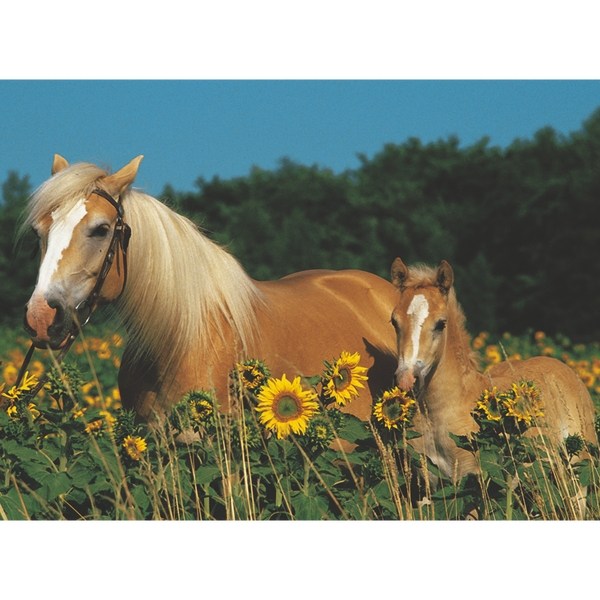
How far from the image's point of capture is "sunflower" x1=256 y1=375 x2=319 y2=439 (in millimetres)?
2961

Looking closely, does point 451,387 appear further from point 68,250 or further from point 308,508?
point 68,250

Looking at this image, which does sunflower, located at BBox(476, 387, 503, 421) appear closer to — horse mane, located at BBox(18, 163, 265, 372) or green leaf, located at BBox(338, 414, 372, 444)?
green leaf, located at BBox(338, 414, 372, 444)

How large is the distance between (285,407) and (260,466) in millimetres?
362

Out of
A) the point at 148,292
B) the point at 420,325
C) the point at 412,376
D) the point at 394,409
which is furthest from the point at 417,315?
the point at 148,292

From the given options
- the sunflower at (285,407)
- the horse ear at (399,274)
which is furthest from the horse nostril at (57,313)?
the horse ear at (399,274)

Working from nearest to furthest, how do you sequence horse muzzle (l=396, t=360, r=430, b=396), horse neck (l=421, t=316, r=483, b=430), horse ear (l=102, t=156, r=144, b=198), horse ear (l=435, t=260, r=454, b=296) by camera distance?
horse ear (l=102, t=156, r=144, b=198) → horse muzzle (l=396, t=360, r=430, b=396) → horse ear (l=435, t=260, r=454, b=296) → horse neck (l=421, t=316, r=483, b=430)

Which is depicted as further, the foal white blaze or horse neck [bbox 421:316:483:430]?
horse neck [bbox 421:316:483:430]

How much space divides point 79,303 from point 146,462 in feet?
2.96

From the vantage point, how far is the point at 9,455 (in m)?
3.09

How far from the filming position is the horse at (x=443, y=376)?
12.5 ft

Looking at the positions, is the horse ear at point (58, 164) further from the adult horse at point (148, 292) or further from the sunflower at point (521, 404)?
the sunflower at point (521, 404)

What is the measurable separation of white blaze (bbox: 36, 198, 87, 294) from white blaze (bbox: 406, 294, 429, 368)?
1994mm

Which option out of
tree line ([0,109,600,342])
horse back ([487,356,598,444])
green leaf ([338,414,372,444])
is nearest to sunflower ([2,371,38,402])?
green leaf ([338,414,372,444])

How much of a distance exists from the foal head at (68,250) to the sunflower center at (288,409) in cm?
106
